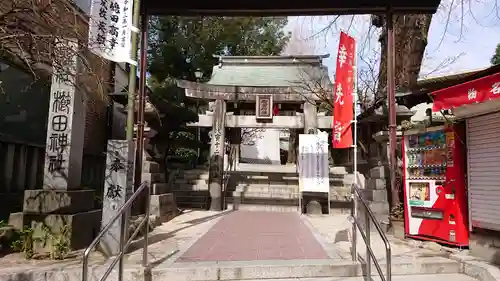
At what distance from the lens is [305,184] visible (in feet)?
41.3

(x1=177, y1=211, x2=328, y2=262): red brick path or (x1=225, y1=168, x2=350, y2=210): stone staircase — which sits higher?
(x1=225, y1=168, x2=350, y2=210): stone staircase

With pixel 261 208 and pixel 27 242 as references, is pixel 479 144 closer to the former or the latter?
pixel 27 242

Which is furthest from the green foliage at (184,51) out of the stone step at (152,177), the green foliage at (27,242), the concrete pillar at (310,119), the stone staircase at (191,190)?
the green foliage at (27,242)

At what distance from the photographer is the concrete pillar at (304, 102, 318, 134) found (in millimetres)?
16609

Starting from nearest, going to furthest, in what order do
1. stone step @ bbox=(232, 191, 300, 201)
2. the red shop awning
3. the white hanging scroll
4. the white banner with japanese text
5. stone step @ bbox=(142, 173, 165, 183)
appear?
1. the red shop awning
2. the white hanging scroll
3. stone step @ bbox=(142, 173, 165, 183)
4. the white banner with japanese text
5. stone step @ bbox=(232, 191, 300, 201)

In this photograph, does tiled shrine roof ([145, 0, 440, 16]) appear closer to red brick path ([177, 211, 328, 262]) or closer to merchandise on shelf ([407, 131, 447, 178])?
merchandise on shelf ([407, 131, 447, 178])

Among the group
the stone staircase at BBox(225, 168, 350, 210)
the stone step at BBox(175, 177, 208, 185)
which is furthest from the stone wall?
the stone step at BBox(175, 177, 208, 185)

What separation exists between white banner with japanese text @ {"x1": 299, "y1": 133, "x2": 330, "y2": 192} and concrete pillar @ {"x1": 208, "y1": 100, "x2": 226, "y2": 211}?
11.1 ft

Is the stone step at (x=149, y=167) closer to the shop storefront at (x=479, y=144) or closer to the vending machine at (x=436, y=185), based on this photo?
the vending machine at (x=436, y=185)

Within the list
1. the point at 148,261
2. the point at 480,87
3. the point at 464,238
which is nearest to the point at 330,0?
the point at 480,87

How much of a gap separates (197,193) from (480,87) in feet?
39.8

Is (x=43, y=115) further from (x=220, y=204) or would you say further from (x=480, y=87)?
(x=480, y=87)

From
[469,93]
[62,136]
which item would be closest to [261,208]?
[62,136]

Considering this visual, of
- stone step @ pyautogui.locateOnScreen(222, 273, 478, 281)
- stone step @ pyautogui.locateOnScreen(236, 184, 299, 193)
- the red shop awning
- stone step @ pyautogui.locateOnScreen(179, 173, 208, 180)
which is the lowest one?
stone step @ pyautogui.locateOnScreen(222, 273, 478, 281)
